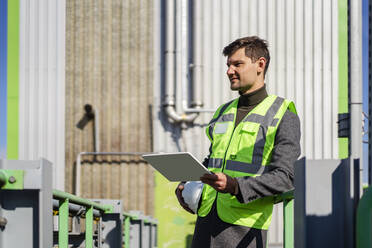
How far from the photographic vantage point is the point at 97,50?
7770mm

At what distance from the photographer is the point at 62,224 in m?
2.06

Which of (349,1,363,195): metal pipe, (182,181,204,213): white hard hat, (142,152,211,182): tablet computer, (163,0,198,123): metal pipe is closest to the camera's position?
(142,152,211,182): tablet computer

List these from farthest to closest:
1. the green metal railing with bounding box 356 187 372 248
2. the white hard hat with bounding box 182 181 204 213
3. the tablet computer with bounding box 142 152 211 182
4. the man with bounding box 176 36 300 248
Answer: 1. the white hard hat with bounding box 182 181 204 213
2. the man with bounding box 176 36 300 248
3. the tablet computer with bounding box 142 152 211 182
4. the green metal railing with bounding box 356 187 372 248

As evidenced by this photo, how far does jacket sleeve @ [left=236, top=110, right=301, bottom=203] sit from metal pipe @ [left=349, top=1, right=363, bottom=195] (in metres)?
3.10

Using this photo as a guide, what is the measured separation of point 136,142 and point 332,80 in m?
3.19

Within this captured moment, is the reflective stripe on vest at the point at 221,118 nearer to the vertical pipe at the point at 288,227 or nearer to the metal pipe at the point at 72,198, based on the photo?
the vertical pipe at the point at 288,227

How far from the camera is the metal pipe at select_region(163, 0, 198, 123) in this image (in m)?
7.53

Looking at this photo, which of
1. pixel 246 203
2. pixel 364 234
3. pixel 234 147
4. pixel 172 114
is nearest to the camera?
pixel 364 234

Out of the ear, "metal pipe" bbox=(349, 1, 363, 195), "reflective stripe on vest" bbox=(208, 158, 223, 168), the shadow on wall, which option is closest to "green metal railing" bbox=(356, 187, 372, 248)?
the shadow on wall

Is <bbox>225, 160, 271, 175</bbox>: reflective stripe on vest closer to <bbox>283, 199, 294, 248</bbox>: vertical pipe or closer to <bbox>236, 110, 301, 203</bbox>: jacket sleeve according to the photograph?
<bbox>236, 110, 301, 203</bbox>: jacket sleeve

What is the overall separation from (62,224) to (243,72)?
0.96 meters

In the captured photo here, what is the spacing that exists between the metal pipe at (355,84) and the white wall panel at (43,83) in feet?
14.8

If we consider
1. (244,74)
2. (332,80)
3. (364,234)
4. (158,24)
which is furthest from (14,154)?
(364,234)

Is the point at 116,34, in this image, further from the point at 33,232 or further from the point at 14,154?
the point at 33,232
